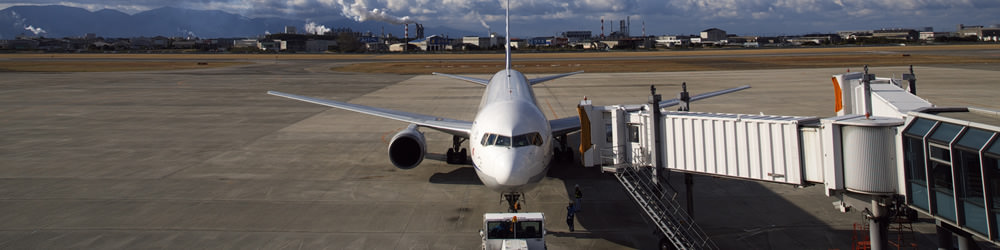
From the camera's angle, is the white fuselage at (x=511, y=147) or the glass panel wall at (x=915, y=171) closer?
the glass panel wall at (x=915, y=171)

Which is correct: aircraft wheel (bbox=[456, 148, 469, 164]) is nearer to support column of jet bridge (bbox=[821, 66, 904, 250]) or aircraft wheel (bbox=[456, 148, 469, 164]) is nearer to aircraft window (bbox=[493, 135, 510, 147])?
aircraft window (bbox=[493, 135, 510, 147])

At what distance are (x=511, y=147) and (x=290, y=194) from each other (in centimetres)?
772

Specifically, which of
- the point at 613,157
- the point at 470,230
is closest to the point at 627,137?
the point at 613,157

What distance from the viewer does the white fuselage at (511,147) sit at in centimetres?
1297

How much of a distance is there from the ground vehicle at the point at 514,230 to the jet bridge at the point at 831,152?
2228 millimetres

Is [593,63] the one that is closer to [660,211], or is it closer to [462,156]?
[462,156]

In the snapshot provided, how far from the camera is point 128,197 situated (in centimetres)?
1695

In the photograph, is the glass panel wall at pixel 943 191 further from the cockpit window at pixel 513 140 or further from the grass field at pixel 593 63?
the grass field at pixel 593 63

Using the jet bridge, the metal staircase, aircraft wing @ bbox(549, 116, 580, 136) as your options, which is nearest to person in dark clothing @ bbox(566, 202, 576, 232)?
the jet bridge

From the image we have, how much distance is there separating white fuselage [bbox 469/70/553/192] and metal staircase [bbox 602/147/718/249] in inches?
65.4

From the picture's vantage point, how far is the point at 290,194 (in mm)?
17359

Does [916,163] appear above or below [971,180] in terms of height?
above

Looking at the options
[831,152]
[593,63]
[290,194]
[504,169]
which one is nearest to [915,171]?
[831,152]

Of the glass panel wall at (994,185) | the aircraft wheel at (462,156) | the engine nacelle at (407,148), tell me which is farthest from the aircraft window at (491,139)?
the glass panel wall at (994,185)
